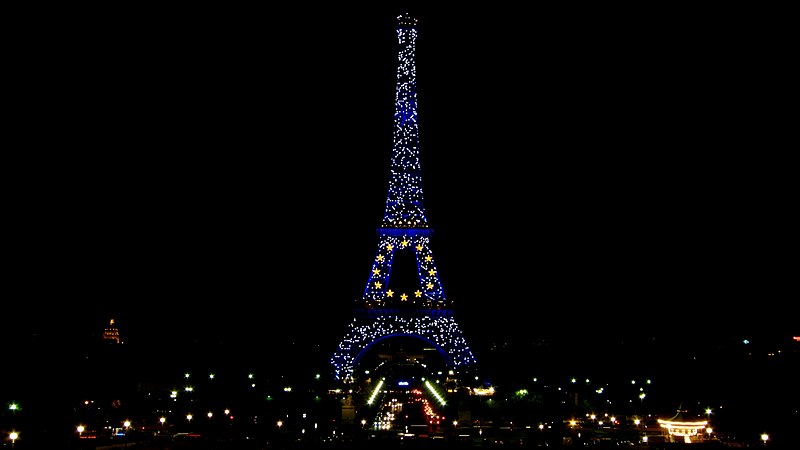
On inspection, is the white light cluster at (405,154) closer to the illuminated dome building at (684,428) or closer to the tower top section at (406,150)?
the tower top section at (406,150)

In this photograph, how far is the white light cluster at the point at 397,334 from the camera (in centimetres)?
5438

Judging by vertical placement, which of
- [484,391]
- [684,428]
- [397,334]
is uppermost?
[397,334]

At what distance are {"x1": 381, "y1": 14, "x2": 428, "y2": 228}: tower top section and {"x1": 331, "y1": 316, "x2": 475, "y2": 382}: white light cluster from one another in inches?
211

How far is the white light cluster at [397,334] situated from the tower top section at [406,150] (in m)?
5.35

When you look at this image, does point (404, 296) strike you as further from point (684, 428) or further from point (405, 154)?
point (684, 428)

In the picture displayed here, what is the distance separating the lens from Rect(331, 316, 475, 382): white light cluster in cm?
5438

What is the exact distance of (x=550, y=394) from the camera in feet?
149

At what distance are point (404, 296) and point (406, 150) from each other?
871 cm

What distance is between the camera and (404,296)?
2200 inches

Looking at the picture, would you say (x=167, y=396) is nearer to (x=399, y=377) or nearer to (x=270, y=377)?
(x=270, y=377)

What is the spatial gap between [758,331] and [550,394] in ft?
31.5

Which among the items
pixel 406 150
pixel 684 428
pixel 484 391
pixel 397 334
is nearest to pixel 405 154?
pixel 406 150

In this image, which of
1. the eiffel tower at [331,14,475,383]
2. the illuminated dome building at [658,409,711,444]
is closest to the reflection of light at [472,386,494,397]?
the eiffel tower at [331,14,475,383]

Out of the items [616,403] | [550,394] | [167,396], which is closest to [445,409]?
[550,394]
